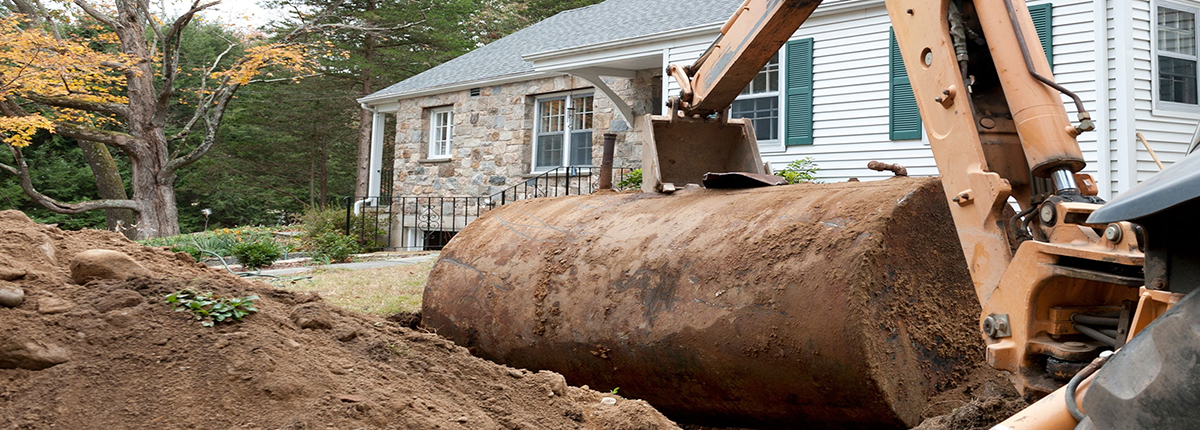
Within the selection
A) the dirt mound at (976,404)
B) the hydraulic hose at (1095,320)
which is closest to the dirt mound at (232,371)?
the dirt mound at (976,404)

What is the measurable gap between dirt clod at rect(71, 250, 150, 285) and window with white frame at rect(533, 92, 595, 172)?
10789 mm

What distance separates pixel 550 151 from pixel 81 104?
7.92m

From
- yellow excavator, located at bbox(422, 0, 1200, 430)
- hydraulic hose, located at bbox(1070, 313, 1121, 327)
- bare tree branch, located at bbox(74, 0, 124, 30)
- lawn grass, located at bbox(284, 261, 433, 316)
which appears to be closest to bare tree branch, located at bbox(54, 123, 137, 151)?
bare tree branch, located at bbox(74, 0, 124, 30)

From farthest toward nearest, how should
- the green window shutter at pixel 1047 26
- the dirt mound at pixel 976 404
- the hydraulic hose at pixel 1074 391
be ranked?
the green window shutter at pixel 1047 26 → the dirt mound at pixel 976 404 → the hydraulic hose at pixel 1074 391

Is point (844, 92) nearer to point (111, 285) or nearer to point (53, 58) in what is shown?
point (111, 285)

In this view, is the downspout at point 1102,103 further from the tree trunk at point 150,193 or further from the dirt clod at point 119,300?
the tree trunk at point 150,193

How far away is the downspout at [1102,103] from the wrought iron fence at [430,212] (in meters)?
6.94

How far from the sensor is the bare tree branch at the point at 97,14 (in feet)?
46.5

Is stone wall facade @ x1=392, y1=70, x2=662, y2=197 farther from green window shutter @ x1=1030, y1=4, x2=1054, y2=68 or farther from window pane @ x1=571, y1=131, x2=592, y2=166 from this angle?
green window shutter @ x1=1030, y1=4, x2=1054, y2=68

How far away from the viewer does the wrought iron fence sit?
45.1 feet

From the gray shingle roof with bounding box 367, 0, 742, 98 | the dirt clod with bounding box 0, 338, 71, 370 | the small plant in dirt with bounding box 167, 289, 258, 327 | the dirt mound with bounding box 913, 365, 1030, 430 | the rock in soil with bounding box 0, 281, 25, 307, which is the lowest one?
the dirt mound with bounding box 913, 365, 1030, 430

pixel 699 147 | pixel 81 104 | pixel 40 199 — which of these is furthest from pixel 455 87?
pixel 699 147

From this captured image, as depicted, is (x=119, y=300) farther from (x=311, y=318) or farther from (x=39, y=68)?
(x=39, y=68)

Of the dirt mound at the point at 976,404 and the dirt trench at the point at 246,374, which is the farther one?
the dirt mound at the point at 976,404
